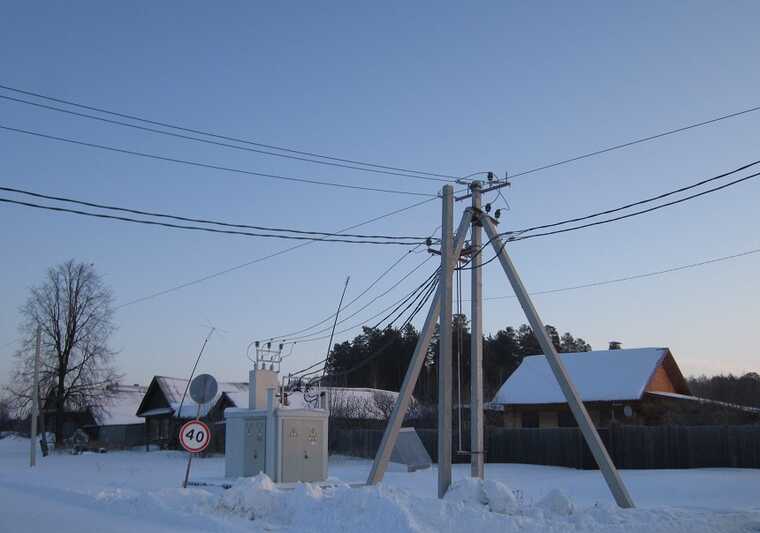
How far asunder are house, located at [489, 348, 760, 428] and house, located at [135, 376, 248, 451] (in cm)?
1842

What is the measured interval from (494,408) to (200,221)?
33610mm

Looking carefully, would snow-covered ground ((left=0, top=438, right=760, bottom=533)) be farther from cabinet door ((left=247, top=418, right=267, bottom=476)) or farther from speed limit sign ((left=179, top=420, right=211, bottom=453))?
cabinet door ((left=247, top=418, right=267, bottom=476))

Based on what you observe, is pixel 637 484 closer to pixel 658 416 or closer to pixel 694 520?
pixel 694 520

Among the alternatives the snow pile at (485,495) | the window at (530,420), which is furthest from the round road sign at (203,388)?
the window at (530,420)

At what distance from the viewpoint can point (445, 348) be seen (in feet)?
55.4

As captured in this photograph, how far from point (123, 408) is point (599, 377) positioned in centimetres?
5038

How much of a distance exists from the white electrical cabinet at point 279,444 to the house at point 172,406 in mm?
26838

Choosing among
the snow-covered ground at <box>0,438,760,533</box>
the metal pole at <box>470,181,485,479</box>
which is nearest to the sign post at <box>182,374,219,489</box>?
the snow-covered ground at <box>0,438,760,533</box>

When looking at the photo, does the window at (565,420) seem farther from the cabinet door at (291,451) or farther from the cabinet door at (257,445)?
the cabinet door at (257,445)

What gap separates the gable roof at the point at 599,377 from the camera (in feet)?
138

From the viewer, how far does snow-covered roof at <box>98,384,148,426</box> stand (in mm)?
71312

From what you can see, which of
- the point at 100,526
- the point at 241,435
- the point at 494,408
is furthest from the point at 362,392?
the point at 100,526

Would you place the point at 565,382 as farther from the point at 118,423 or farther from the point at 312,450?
the point at 118,423

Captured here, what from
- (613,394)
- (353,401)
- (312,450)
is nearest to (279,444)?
(312,450)
